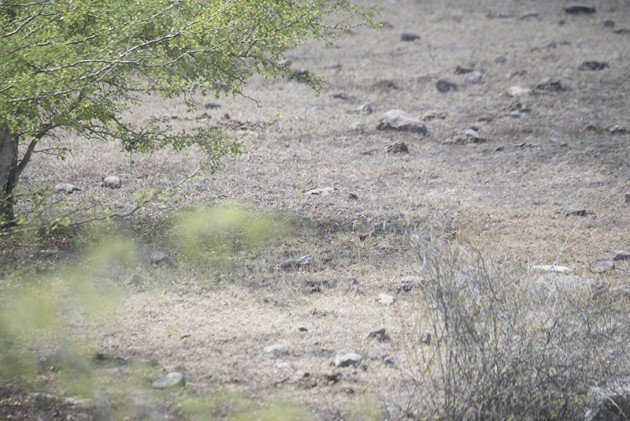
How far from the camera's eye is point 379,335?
5.68 meters

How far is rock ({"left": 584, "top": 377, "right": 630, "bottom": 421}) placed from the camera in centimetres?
456

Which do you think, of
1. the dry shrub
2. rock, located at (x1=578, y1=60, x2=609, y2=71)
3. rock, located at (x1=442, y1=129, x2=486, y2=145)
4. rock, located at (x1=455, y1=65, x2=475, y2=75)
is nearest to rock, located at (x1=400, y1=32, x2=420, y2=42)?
rock, located at (x1=455, y1=65, x2=475, y2=75)

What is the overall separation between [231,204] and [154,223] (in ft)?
2.53

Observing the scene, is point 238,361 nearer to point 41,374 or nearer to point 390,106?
point 41,374

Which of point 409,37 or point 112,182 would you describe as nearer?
point 112,182

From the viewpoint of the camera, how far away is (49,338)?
18.2 ft

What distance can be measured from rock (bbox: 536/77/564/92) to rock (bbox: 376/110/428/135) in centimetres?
223

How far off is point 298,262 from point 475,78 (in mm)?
6899

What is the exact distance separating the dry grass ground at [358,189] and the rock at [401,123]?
0.45 feet

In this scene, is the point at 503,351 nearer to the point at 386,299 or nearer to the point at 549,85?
the point at 386,299

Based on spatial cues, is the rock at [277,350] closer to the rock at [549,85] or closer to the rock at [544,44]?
the rock at [549,85]

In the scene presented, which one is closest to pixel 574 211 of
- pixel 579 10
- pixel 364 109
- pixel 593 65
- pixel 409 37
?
pixel 364 109

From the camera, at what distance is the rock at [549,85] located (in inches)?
493

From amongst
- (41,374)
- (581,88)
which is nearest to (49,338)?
(41,374)
